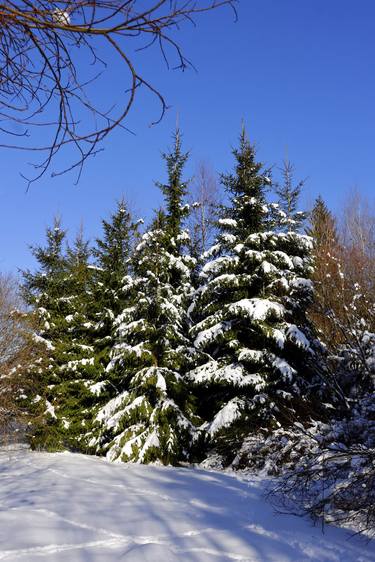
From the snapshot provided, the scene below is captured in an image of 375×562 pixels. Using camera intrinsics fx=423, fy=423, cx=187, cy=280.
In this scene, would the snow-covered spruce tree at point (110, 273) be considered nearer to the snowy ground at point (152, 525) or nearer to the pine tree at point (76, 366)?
the pine tree at point (76, 366)

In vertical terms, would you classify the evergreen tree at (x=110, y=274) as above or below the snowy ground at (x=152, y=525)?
above

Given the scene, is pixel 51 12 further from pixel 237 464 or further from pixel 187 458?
pixel 187 458

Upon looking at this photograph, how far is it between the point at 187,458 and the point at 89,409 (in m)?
4.12

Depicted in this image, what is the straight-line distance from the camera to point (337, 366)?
Answer: 27.9 ft

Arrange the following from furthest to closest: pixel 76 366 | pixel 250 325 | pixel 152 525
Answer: pixel 76 366
pixel 250 325
pixel 152 525

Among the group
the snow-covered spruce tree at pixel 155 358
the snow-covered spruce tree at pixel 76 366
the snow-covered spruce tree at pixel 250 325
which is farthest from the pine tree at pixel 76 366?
the snow-covered spruce tree at pixel 250 325

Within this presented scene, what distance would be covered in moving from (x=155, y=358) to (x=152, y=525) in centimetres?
689

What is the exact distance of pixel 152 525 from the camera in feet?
16.6

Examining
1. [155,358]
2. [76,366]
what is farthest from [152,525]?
[76,366]

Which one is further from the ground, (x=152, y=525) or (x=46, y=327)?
(x=46, y=327)

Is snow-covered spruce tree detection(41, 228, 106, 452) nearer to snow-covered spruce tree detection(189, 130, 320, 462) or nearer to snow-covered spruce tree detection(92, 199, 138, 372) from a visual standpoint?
snow-covered spruce tree detection(92, 199, 138, 372)

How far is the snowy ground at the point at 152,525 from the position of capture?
4090 millimetres

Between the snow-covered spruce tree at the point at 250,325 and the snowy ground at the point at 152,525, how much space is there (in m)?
2.27

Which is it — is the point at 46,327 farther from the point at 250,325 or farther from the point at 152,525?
the point at 152,525
